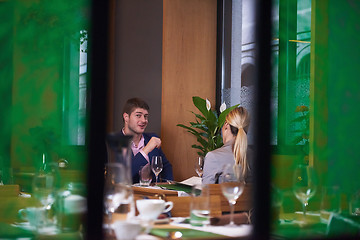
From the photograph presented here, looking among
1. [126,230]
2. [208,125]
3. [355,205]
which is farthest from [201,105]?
[126,230]

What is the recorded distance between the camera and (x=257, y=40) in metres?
1.19

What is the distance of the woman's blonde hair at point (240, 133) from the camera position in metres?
2.81

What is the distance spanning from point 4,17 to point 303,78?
1.16 meters

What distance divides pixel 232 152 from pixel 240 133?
0.14 m

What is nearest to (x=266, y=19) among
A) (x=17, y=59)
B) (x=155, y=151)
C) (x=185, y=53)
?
(x=17, y=59)

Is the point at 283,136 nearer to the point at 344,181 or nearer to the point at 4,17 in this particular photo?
the point at 344,181

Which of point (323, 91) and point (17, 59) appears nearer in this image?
point (17, 59)

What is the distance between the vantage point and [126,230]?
4.01ft

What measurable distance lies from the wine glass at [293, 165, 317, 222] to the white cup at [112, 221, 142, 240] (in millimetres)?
648

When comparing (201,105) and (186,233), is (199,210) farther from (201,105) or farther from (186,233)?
(201,105)

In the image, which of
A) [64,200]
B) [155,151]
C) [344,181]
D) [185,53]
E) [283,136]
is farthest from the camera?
[185,53]

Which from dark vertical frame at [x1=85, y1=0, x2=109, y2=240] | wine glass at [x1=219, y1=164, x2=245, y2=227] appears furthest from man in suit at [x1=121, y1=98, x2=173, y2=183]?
dark vertical frame at [x1=85, y1=0, x2=109, y2=240]

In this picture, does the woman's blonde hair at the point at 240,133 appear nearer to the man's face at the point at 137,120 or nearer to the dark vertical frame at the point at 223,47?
the man's face at the point at 137,120

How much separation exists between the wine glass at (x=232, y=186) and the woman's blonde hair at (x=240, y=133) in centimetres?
100
